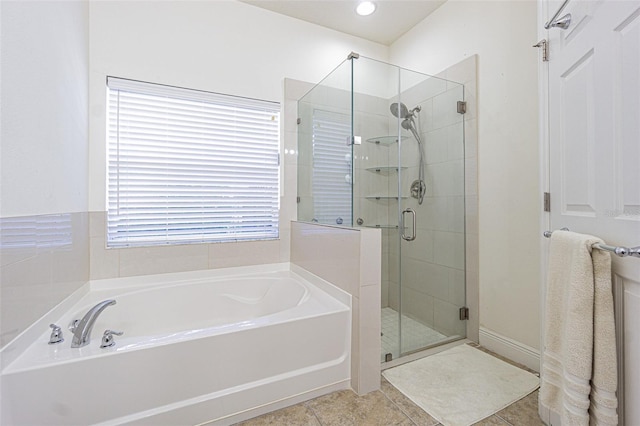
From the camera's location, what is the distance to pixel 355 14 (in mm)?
2611

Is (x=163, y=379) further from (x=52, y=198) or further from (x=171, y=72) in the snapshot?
(x=171, y=72)

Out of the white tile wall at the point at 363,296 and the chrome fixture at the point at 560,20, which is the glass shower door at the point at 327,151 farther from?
the chrome fixture at the point at 560,20

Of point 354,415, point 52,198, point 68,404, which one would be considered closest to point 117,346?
point 68,404

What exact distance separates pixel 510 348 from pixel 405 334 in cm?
68

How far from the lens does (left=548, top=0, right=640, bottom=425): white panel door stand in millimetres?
900

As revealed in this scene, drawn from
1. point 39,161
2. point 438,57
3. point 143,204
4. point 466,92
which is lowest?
point 143,204

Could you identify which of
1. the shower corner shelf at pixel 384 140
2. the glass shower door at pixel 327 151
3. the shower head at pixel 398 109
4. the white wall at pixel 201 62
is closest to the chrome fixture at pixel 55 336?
the white wall at pixel 201 62

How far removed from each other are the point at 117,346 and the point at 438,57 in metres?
2.98

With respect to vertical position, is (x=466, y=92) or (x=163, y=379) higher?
(x=466, y=92)

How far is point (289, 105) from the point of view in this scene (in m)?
2.62

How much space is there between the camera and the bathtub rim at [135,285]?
114cm

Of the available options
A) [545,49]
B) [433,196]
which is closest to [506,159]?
[433,196]

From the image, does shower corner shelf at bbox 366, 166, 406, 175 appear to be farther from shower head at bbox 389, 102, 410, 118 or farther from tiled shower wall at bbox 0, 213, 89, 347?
tiled shower wall at bbox 0, 213, 89, 347

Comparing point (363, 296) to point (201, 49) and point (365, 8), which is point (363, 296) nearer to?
point (201, 49)
